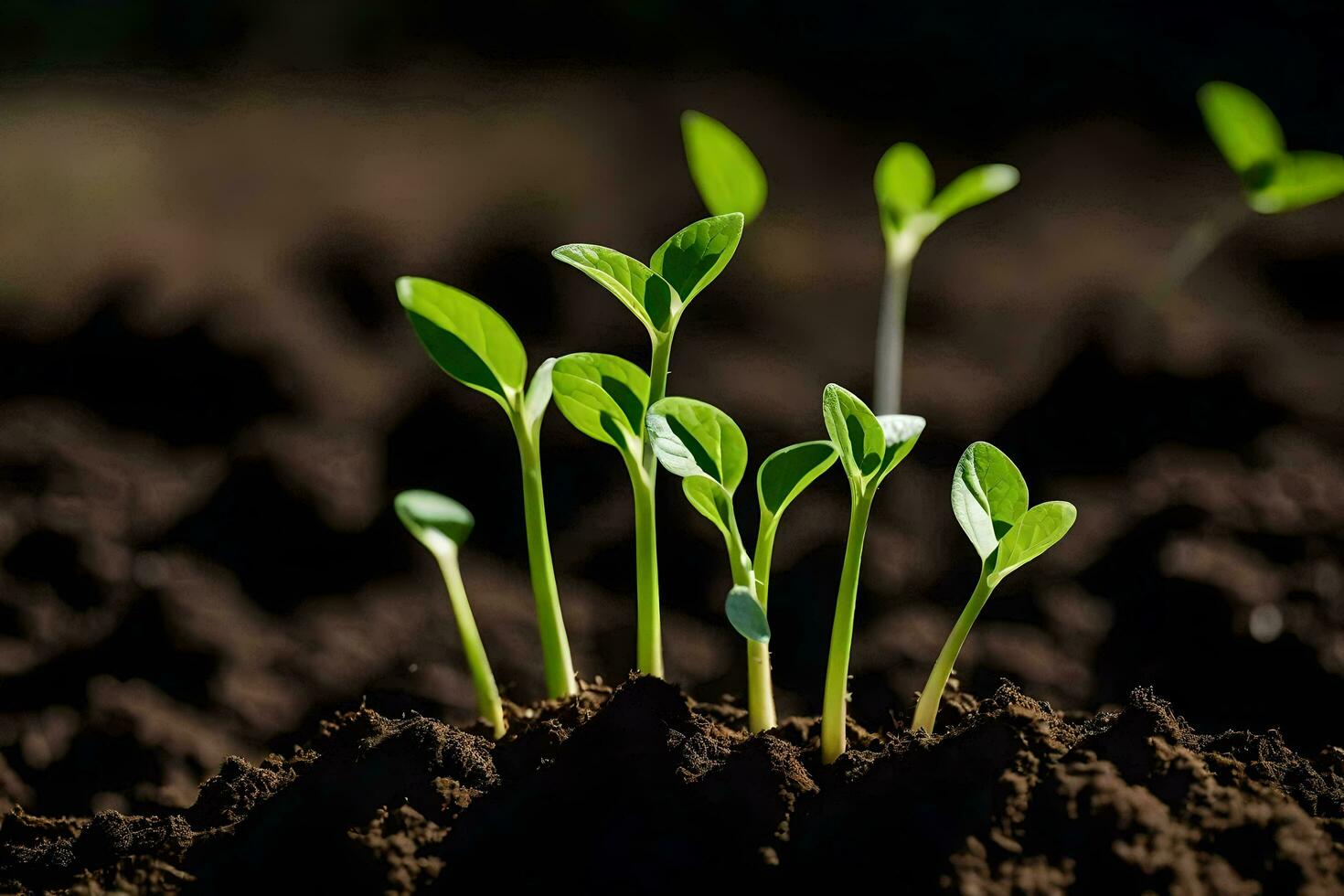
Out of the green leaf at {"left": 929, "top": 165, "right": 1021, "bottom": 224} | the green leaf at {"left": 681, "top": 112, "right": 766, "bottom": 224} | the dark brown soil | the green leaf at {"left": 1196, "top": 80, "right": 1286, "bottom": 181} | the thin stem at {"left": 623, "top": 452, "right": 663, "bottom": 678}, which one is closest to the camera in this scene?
the dark brown soil

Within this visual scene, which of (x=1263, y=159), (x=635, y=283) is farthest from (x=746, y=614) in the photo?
(x=1263, y=159)

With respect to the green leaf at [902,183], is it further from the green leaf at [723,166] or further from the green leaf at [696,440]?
the green leaf at [696,440]

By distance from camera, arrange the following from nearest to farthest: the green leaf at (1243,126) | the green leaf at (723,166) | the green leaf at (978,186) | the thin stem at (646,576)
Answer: the thin stem at (646,576) < the green leaf at (723,166) < the green leaf at (978,186) < the green leaf at (1243,126)

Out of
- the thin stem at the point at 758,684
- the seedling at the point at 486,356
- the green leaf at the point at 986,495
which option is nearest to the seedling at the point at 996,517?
the green leaf at the point at 986,495

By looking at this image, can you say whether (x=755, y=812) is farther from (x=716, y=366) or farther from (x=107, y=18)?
(x=107, y=18)

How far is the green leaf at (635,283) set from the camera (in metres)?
0.62

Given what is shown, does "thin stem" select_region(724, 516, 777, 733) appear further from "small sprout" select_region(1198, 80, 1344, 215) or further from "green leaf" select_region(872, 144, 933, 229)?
"small sprout" select_region(1198, 80, 1344, 215)

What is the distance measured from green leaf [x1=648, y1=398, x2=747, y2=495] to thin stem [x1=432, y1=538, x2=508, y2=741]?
8.8 inches

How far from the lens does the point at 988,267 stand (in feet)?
5.20

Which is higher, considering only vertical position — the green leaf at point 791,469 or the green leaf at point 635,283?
the green leaf at point 635,283

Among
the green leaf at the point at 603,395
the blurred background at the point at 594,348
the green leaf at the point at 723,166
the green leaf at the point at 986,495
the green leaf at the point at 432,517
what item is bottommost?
the blurred background at the point at 594,348

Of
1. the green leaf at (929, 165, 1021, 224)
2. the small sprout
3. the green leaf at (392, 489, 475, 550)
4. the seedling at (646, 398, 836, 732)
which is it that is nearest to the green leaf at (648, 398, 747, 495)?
the seedling at (646, 398, 836, 732)

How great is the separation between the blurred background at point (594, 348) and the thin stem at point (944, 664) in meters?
0.09

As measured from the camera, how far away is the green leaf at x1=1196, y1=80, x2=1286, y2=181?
3.61 ft
